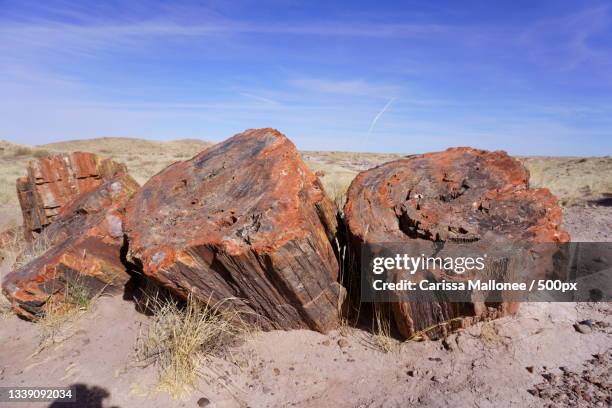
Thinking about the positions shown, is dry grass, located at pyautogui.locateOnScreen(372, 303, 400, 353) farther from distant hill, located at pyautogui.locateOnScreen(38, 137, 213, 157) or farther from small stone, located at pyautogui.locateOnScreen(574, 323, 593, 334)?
distant hill, located at pyautogui.locateOnScreen(38, 137, 213, 157)

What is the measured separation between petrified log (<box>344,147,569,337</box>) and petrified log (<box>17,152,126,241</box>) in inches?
160

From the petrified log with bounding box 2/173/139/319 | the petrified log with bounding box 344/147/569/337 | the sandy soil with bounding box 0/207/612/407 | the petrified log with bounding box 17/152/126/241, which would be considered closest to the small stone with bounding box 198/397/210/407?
the sandy soil with bounding box 0/207/612/407

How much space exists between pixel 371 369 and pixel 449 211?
1278mm

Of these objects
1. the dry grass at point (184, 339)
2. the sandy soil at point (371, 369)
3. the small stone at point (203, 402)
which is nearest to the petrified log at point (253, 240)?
the dry grass at point (184, 339)

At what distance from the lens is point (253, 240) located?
9.05 feet

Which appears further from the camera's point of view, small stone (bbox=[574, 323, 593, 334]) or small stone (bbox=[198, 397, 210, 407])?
small stone (bbox=[574, 323, 593, 334])

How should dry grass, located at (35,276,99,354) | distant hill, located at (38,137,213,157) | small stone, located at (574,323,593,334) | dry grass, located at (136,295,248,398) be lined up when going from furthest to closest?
distant hill, located at (38,137,213,157)
dry grass, located at (35,276,99,354)
small stone, located at (574,323,593,334)
dry grass, located at (136,295,248,398)

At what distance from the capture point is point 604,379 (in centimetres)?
258

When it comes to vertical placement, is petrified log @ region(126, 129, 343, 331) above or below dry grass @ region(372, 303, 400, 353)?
above

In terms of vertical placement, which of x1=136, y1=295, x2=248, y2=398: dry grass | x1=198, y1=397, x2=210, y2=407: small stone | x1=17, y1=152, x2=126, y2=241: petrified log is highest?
x1=17, y1=152, x2=126, y2=241: petrified log

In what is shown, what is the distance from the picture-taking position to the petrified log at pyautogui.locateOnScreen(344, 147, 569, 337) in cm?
280

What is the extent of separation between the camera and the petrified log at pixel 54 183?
18.3 ft

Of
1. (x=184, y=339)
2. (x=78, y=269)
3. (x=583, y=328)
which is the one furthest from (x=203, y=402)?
(x=583, y=328)

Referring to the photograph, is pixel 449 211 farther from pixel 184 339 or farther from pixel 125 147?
pixel 125 147
